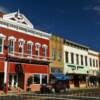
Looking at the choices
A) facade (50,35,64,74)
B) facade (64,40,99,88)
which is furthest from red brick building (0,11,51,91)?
facade (64,40,99,88)

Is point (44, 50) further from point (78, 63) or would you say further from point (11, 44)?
point (78, 63)

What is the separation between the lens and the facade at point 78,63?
63.7 metres

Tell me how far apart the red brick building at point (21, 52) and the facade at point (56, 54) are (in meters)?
2.45

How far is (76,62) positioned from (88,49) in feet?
29.9

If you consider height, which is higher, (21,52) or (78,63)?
(78,63)

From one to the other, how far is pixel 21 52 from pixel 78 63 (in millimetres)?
23462

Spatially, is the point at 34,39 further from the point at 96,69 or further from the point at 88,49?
the point at 96,69

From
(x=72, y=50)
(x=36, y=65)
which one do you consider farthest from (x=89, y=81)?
(x=36, y=65)

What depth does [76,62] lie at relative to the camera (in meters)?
67.9

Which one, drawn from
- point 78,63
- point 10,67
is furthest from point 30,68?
point 78,63

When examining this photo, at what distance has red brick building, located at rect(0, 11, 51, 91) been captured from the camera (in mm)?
44562

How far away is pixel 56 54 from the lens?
58719 mm

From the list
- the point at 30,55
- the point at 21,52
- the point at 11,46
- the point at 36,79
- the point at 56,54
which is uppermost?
the point at 56,54

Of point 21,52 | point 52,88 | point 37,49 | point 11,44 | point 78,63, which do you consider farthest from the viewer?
point 78,63
